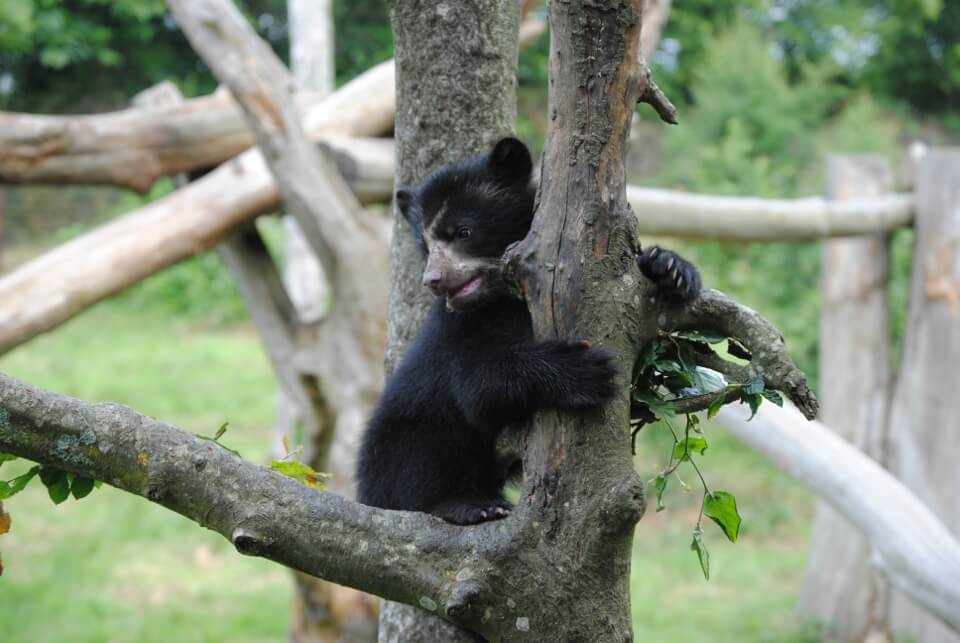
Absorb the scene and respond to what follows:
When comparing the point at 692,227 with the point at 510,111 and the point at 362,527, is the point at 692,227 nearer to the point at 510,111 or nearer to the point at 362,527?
the point at 510,111

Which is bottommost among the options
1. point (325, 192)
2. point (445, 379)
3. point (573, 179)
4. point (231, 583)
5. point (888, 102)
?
point (888, 102)

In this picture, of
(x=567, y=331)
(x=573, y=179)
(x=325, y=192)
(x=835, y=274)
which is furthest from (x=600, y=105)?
(x=835, y=274)

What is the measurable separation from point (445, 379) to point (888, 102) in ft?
70.1

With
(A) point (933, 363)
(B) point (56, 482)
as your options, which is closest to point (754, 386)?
(B) point (56, 482)

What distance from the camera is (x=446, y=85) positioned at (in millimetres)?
2861

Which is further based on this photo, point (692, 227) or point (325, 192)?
point (692, 227)

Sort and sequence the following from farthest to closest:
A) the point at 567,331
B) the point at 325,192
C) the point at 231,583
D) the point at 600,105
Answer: the point at 231,583 → the point at 325,192 → the point at 567,331 → the point at 600,105

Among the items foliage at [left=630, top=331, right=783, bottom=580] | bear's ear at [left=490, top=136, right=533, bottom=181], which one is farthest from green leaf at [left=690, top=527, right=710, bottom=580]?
bear's ear at [left=490, top=136, right=533, bottom=181]

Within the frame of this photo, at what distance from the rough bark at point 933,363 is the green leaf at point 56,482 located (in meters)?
5.07

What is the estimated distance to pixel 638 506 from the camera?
6.24 feet

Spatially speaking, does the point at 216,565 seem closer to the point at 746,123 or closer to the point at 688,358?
the point at 688,358

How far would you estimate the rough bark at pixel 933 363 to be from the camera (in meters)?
5.76

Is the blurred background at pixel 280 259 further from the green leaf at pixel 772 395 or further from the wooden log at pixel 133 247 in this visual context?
the green leaf at pixel 772 395

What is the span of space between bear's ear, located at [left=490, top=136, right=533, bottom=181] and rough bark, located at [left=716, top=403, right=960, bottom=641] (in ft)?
5.84
